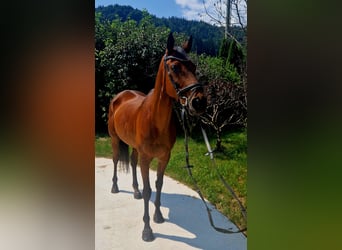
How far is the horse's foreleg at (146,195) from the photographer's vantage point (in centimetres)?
127

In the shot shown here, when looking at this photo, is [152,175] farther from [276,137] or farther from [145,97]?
[276,137]

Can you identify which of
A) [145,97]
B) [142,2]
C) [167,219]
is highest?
[142,2]

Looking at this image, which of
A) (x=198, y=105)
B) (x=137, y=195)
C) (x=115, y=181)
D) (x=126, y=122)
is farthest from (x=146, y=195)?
(x=198, y=105)

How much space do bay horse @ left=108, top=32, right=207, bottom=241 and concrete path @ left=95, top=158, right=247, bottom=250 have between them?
0.03 m

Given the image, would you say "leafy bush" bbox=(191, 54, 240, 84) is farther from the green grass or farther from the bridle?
the green grass

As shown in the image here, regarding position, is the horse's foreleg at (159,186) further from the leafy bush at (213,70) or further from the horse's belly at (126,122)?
the leafy bush at (213,70)

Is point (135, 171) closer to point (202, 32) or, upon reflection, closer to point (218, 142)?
point (218, 142)

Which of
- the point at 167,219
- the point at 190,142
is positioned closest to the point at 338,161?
the point at 190,142

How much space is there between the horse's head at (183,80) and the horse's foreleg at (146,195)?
0.30 meters

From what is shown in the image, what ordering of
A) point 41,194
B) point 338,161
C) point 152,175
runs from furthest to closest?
point 152,175, point 41,194, point 338,161

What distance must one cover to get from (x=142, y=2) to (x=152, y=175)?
0.72 m

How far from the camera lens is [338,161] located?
39.2 inches

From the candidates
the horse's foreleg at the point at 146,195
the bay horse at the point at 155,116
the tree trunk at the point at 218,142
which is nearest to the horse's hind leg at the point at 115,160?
the bay horse at the point at 155,116

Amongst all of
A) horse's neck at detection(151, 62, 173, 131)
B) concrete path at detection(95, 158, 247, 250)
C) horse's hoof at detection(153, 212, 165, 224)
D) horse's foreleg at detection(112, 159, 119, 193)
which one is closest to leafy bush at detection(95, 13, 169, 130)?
horse's neck at detection(151, 62, 173, 131)
